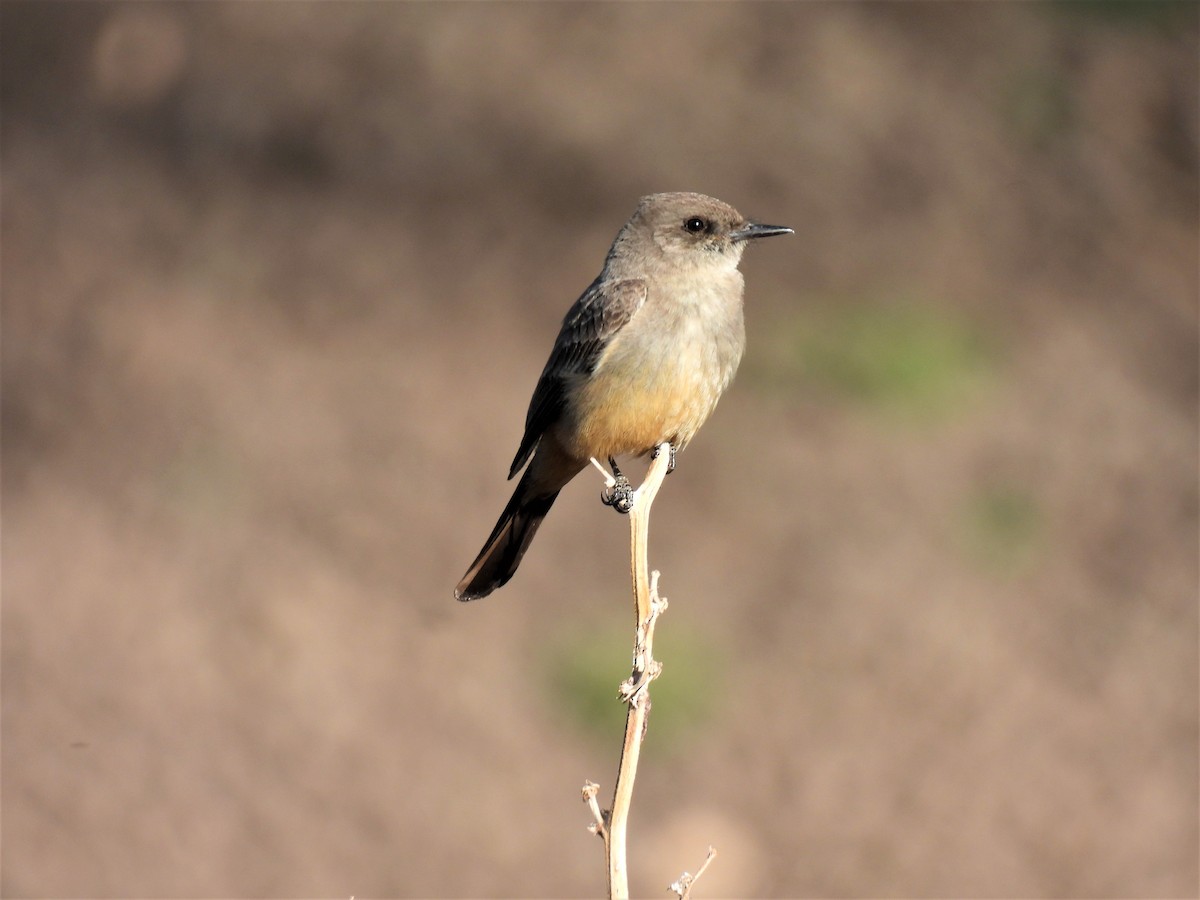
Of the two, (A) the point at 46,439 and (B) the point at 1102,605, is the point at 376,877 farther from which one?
(B) the point at 1102,605

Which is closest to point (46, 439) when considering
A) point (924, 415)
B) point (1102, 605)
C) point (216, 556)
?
point (216, 556)

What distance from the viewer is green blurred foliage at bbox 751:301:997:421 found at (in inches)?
371

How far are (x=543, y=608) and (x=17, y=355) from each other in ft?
13.8

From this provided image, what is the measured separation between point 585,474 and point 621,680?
1.31 meters

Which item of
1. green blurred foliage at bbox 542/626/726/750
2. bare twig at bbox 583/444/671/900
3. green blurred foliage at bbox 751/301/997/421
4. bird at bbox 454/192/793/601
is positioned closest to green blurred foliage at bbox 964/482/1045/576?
green blurred foliage at bbox 751/301/997/421

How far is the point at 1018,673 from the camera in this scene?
8.26 metres

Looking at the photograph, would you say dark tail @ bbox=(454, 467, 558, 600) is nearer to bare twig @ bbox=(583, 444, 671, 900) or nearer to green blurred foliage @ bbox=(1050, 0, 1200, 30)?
bare twig @ bbox=(583, 444, 671, 900)

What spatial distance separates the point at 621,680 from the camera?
830 cm

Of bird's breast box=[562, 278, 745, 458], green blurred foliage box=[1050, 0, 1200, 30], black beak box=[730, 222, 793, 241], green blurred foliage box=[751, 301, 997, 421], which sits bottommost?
bird's breast box=[562, 278, 745, 458]

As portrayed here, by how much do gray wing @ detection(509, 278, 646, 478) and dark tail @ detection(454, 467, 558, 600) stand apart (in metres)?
0.14

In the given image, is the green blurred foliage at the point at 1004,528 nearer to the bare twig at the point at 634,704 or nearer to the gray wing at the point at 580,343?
the gray wing at the point at 580,343

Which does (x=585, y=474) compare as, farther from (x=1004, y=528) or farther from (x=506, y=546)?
(x=506, y=546)

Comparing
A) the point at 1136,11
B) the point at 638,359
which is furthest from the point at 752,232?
the point at 1136,11

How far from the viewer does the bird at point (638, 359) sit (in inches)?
200
